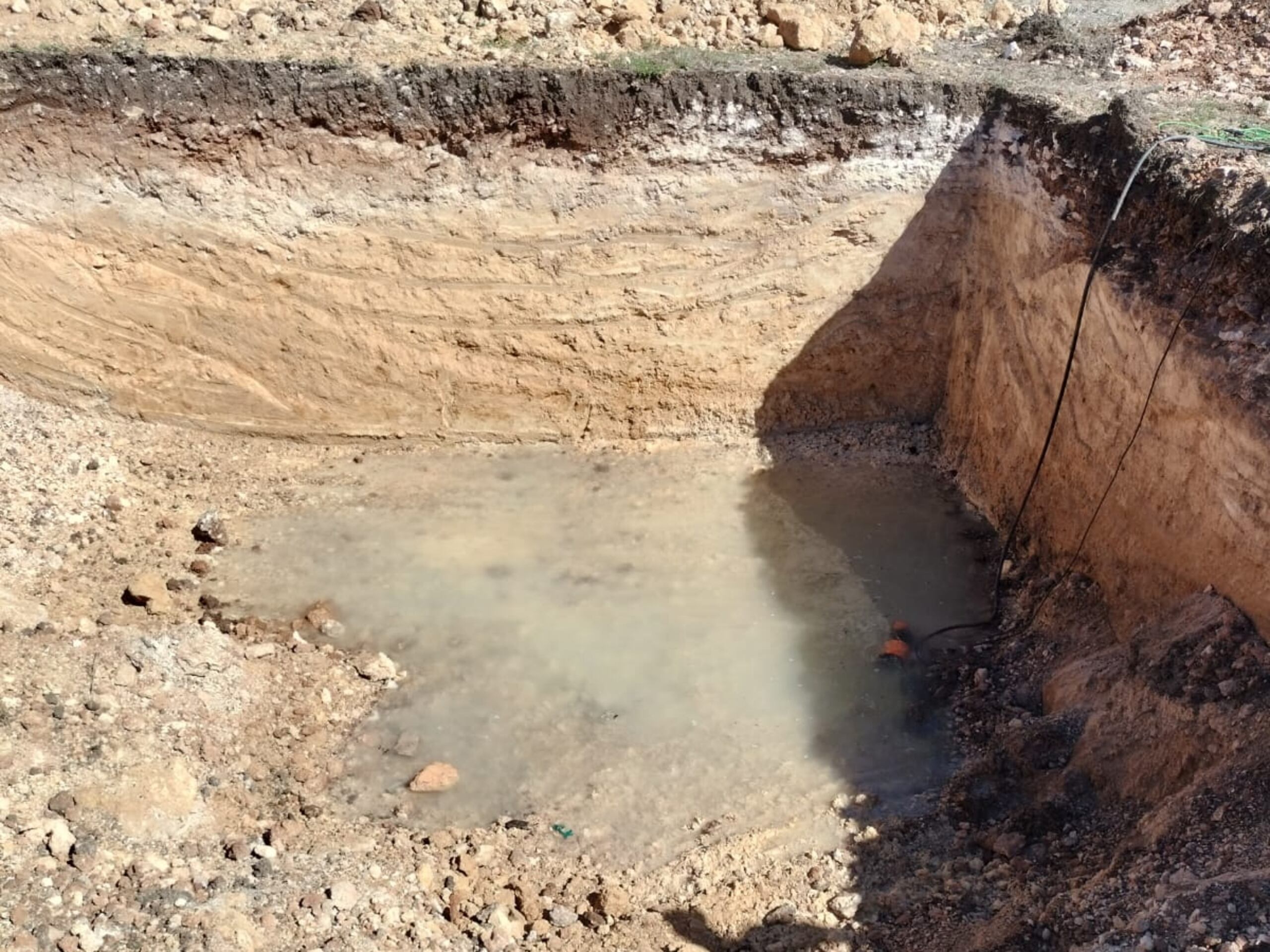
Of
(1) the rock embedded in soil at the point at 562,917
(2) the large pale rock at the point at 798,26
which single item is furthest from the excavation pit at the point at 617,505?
(2) the large pale rock at the point at 798,26

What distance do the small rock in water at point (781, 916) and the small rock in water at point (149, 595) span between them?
3.56 meters

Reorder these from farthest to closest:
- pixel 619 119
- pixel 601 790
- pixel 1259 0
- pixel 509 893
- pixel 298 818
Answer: pixel 1259 0 < pixel 619 119 < pixel 601 790 < pixel 298 818 < pixel 509 893

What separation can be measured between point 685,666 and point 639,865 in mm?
1344

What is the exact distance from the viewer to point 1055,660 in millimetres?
5645

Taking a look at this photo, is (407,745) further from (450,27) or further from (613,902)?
(450,27)

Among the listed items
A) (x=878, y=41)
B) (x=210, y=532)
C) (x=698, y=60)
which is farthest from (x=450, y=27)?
(x=210, y=532)

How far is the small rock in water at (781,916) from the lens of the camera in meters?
4.60

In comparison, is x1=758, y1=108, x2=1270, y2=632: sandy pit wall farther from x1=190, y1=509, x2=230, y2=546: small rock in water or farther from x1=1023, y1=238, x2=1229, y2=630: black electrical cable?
x1=190, y1=509, x2=230, y2=546: small rock in water

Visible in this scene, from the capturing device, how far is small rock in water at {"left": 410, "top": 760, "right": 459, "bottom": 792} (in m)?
5.33

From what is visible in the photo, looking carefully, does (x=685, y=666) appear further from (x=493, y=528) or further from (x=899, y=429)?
(x=899, y=429)

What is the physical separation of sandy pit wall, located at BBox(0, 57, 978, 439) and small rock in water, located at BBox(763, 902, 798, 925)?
3816 millimetres

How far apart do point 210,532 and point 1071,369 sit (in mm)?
4987

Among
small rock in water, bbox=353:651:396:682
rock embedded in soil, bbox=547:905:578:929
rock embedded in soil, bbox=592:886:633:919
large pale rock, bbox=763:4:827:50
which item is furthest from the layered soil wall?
rock embedded in soil, bbox=547:905:578:929

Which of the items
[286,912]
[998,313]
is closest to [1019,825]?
[286,912]
